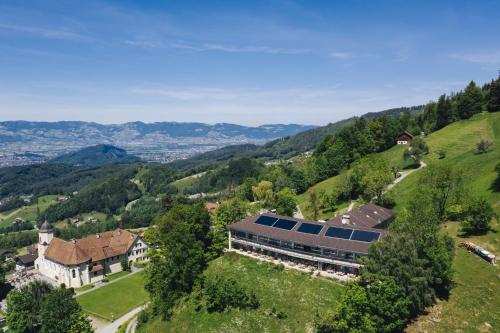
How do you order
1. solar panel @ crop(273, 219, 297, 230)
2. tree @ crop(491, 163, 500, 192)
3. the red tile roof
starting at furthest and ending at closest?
the red tile roof < tree @ crop(491, 163, 500, 192) < solar panel @ crop(273, 219, 297, 230)

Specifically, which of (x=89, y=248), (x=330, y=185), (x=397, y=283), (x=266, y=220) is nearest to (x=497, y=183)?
(x=330, y=185)

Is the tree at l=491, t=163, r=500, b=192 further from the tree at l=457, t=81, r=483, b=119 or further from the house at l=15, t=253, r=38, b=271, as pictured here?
the house at l=15, t=253, r=38, b=271

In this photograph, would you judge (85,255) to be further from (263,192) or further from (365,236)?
(365,236)

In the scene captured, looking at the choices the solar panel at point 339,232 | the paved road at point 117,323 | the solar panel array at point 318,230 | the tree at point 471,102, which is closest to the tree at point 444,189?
the solar panel array at point 318,230

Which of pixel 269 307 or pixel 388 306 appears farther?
pixel 269 307

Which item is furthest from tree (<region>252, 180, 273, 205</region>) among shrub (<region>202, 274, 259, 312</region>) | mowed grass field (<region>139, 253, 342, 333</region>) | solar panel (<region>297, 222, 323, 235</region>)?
shrub (<region>202, 274, 259, 312</region>)

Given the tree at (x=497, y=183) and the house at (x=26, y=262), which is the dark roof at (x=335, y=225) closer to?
the tree at (x=497, y=183)
